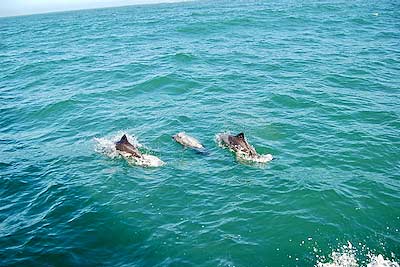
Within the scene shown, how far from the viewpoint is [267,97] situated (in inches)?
1057

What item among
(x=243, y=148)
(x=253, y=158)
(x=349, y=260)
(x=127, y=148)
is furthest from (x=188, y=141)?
(x=349, y=260)

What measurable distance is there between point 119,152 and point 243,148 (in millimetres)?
6355

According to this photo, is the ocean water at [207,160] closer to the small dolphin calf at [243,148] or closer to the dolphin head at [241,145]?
the small dolphin calf at [243,148]

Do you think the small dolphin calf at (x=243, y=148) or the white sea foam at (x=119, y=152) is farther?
the white sea foam at (x=119, y=152)

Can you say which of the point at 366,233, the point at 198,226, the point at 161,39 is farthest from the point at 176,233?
the point at 161,39

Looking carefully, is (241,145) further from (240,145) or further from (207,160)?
(207,160)

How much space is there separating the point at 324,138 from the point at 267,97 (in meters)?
6.63

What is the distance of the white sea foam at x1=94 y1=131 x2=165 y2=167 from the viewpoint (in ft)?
63.8

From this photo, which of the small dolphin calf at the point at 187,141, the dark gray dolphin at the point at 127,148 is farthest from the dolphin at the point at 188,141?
the dark gray dolphin at the point at 127,148

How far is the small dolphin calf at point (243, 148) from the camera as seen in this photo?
62.9 feet

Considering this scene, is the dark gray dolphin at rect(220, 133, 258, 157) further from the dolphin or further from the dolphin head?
the dolphin

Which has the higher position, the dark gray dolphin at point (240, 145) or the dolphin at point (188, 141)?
the dark gray dolphin at point (240, 145)

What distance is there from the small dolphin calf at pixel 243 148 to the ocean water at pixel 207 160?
47cm

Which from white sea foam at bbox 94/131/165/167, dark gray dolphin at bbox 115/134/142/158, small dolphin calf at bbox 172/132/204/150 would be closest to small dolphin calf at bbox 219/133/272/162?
small dolphin calf at bbox 172/132/204/150
